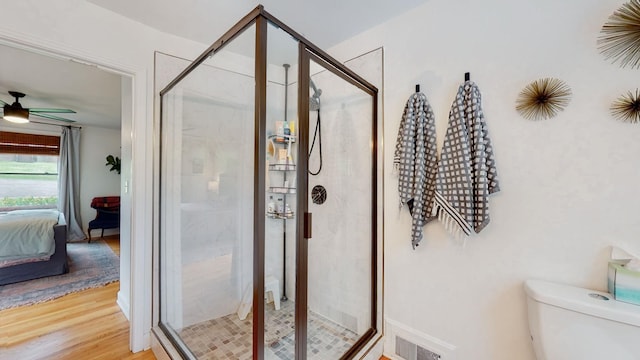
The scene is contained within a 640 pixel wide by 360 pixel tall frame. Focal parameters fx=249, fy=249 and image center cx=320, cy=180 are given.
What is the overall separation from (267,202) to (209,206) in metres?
0.76

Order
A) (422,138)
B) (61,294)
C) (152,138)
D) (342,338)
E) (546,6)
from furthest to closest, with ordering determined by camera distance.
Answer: (61,294)
(152,138)
(342,338)
(422,138)
(546,6)

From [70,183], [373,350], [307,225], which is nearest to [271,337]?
[307,225]

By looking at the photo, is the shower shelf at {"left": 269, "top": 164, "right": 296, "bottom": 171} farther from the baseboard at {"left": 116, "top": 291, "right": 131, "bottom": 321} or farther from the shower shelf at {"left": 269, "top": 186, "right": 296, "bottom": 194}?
the baseboard at {"left": 116, "top": 291, "right": 131, "bottom": 321}

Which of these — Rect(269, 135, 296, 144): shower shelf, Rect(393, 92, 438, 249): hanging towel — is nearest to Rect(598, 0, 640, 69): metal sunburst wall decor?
Rect(393, 92, 438, 249): hanging towel

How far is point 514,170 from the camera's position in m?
1.24

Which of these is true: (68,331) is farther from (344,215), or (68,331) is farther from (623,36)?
(623,36)

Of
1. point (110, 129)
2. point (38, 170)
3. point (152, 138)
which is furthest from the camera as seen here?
point (110, 129)

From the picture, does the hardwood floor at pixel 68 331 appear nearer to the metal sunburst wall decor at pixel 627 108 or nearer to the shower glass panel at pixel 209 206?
the shower glass panel at pixel 209 206

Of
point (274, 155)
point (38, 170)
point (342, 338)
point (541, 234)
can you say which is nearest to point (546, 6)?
point (541, 234)

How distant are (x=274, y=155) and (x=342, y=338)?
1.30 meters

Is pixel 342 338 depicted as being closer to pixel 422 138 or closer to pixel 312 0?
pixel 422 138

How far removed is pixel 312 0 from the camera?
4.88 ft

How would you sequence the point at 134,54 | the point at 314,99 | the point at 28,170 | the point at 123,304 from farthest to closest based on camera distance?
the point at 28,170 < the point at 123,304 < the point at 134,54 < the point at 314,99

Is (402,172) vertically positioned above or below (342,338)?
above
